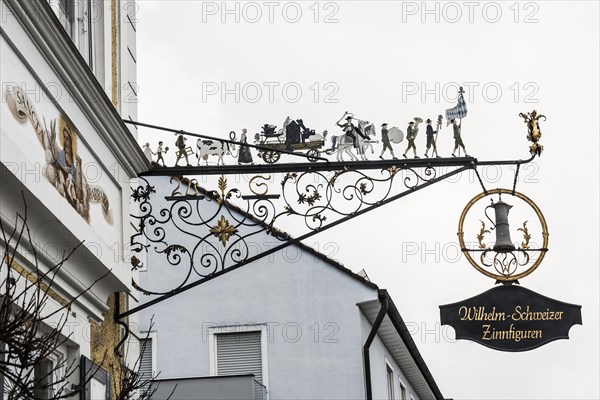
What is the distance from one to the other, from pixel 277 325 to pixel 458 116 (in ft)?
47.9

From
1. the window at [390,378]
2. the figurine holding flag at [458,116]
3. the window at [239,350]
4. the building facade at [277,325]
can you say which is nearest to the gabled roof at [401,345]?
the building facade at [277,325]

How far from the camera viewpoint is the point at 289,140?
37.0ft

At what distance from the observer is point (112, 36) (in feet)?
38.6

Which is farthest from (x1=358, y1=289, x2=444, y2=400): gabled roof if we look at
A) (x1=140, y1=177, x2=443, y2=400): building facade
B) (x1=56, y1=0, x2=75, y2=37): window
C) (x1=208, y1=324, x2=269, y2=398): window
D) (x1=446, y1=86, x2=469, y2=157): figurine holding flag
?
(x1=56, y1=0, x2=75, y2=37): window

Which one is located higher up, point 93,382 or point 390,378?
point 93,382

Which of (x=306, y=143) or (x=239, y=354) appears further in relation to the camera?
(x=239, y=354)

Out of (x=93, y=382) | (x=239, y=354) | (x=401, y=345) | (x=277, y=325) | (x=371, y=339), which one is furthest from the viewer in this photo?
(x=401, y=345)

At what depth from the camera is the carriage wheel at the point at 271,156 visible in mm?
11172

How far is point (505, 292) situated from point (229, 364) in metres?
15.2

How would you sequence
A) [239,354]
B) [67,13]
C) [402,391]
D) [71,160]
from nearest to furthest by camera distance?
[71,160] < [67,13] < [239,354] < [402,391]

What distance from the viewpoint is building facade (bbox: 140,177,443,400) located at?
1005 inches

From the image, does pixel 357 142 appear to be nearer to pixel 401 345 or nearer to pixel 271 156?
pixel 271 156

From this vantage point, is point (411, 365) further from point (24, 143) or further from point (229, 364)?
point (24, 143)

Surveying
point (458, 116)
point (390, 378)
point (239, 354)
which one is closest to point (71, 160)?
point (458, 116)
